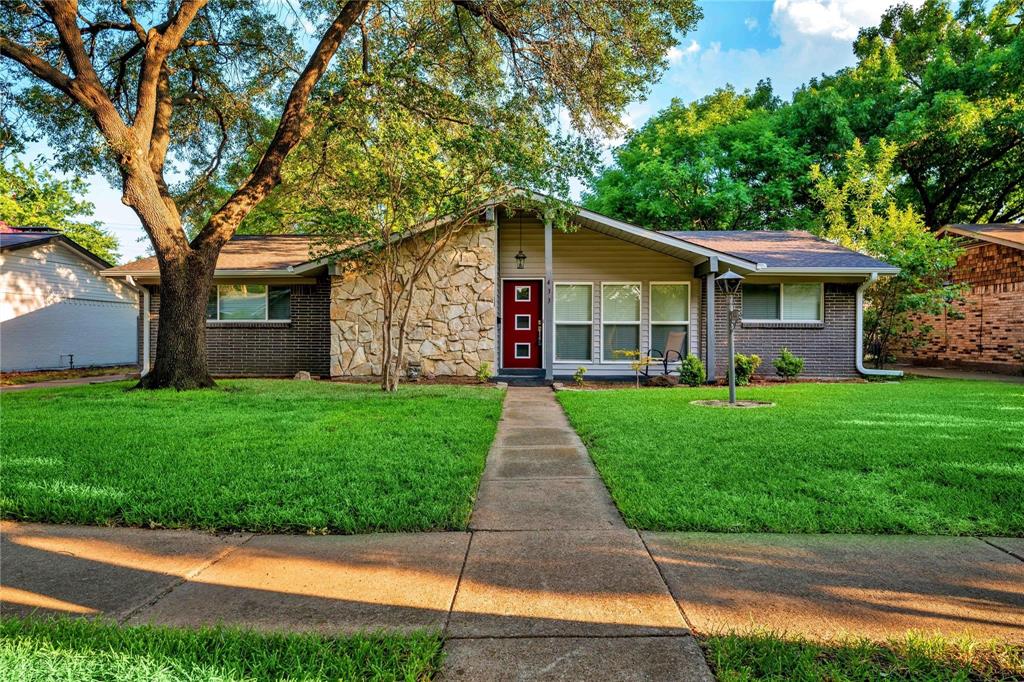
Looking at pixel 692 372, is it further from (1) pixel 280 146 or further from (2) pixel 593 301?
(1) pixel 280 146

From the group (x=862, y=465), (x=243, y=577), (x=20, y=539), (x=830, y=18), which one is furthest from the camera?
(x=830, y=18)

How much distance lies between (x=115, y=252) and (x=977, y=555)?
4673 centimetres

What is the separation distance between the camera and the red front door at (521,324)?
12625mm

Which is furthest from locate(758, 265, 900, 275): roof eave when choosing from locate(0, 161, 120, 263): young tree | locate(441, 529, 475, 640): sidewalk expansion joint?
locate(0, 161, 120, 263): young tree

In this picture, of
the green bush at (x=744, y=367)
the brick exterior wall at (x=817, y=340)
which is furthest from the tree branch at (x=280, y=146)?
the green bush at (x=744, y=367)

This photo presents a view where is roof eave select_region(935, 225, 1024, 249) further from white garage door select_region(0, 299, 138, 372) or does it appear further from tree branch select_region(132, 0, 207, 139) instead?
white garage door select_region(0, 299, 138, 372)

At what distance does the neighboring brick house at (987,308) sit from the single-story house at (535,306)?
17.1 feet

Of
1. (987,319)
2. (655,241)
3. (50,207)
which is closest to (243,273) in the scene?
(655,241)

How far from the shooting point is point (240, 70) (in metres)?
12.0

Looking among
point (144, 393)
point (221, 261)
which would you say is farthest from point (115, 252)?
point (144, 393)

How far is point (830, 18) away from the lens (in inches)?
758

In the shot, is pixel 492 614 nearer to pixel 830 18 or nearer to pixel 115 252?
pixel 830 18

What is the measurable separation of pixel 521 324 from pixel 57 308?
50.7ft

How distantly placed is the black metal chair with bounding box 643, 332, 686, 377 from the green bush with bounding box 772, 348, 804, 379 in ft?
6.43
